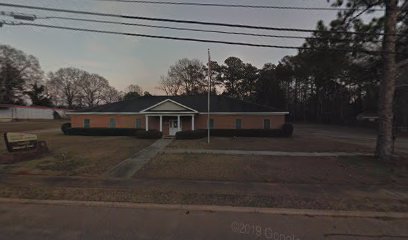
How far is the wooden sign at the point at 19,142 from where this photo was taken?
11.7 metres

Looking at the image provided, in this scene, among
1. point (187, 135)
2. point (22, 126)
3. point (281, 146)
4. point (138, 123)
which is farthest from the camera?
point (22, 126)

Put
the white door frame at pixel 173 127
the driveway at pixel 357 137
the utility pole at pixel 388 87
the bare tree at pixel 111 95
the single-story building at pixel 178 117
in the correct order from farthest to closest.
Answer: the bare tree at pixel 111 95, the white door frame at pixel 173 127, the single-story building at pixel 178 117, the driveway at pixel 357 137, the utility pole at pixel 388 87

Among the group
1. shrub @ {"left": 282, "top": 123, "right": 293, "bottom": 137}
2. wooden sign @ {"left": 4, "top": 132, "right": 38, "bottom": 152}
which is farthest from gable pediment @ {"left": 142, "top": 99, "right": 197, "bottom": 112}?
wooden sign @ {"left": 4, "top": 132, "right": 38, "bottom": 152}

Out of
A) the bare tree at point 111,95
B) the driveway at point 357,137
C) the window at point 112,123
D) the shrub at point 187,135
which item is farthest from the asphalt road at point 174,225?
the bare tree at point 111,95

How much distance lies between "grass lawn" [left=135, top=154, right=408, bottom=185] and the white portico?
45.2 ft

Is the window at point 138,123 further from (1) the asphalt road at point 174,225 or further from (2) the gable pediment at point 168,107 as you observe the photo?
(1) the asphalt road at point 174,225

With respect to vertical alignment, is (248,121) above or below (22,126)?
above

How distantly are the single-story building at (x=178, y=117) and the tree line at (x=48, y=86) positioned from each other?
32.8 metres

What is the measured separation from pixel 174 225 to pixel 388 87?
11.8 m

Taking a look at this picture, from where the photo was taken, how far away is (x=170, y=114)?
25906 millimetres

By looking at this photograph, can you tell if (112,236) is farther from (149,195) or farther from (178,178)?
(178,178)

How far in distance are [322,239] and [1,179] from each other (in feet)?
31.1

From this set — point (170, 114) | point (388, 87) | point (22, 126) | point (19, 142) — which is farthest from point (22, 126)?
point (388, 87)

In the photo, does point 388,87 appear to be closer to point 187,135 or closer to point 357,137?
point 187,135
